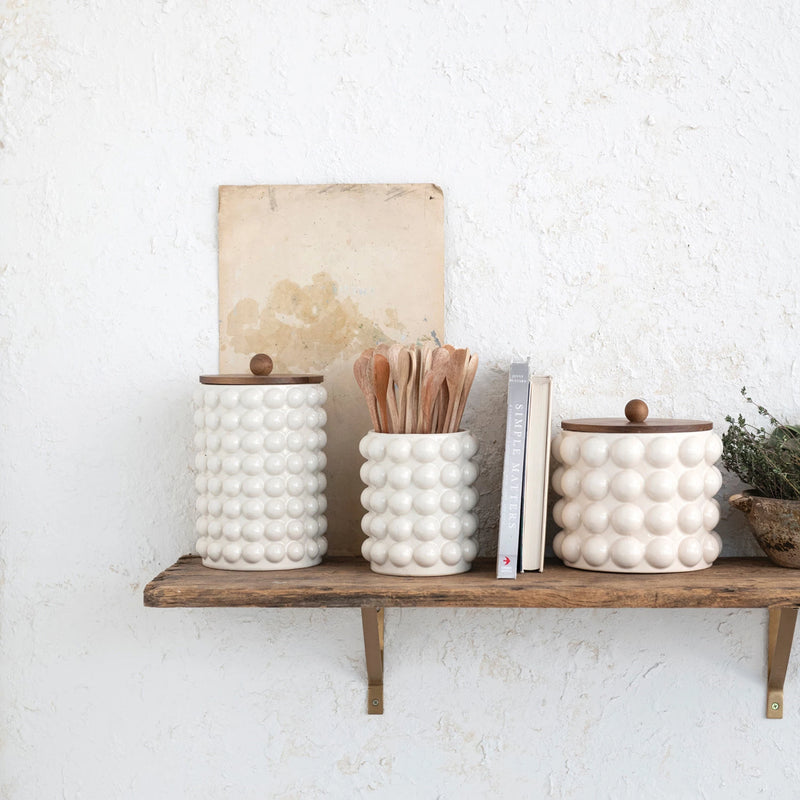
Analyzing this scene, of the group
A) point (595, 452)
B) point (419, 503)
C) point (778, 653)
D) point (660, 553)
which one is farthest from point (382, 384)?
point (778, 653)

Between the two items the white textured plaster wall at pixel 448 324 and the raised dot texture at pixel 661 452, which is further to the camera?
the white textured plaster wall at pixel 448 324

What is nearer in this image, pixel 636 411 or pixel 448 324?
pixel 636 411

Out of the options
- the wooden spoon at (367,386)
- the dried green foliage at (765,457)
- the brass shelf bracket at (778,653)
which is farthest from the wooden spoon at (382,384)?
the brass shelf bracket at (778,653)

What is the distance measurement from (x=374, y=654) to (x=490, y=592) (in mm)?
234

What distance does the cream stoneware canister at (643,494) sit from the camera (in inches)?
37.4

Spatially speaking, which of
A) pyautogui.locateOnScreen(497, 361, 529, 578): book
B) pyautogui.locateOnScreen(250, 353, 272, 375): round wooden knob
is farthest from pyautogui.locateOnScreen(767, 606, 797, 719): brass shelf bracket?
pyautogui.locateOnScreen(250, 353, 272, 375): round wooden knob

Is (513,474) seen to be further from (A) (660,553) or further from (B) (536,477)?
(A) (660,553)

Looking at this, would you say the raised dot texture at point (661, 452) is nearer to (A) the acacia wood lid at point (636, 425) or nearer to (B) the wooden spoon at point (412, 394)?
(A) the acacia wood lid at point (636, 425)

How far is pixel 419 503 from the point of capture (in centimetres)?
95

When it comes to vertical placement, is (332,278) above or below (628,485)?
above

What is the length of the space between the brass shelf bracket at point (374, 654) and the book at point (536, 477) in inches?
7.8

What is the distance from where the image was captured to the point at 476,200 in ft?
3.60

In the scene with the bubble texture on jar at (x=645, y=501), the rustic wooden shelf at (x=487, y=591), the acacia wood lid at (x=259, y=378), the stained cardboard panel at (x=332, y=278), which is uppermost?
the stained cardboard panel at (x=332, y=278)

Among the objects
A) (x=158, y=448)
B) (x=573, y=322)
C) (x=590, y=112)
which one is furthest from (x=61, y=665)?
(x=590, y=112)
